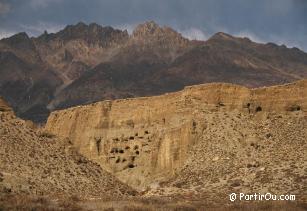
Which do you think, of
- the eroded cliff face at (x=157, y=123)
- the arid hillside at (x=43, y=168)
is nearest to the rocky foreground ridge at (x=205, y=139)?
the eroded cliff face at (x=157, y=123)

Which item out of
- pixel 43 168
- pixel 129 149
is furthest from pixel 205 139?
pixel 43 168

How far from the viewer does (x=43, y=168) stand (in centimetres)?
3884

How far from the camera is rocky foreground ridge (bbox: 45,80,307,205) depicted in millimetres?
46906

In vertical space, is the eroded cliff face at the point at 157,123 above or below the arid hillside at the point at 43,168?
above

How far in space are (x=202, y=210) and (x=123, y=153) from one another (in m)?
40.1

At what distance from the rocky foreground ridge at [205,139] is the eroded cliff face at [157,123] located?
10 cm

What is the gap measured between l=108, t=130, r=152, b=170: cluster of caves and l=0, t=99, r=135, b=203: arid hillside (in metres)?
20.7

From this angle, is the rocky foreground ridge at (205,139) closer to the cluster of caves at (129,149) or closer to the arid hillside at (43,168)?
the cluster of caves at (129,149)

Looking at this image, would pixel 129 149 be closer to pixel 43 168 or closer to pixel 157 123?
pixel 157 123

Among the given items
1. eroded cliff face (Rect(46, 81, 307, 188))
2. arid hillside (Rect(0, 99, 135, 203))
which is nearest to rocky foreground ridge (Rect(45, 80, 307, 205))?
eroded cliff face (Rect(46, 81, 307, 188))

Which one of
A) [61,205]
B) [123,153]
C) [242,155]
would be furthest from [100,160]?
Answer: [61,205]

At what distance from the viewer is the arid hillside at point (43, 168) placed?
117ft

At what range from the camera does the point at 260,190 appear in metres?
43.3

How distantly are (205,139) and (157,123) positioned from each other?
401 inches
